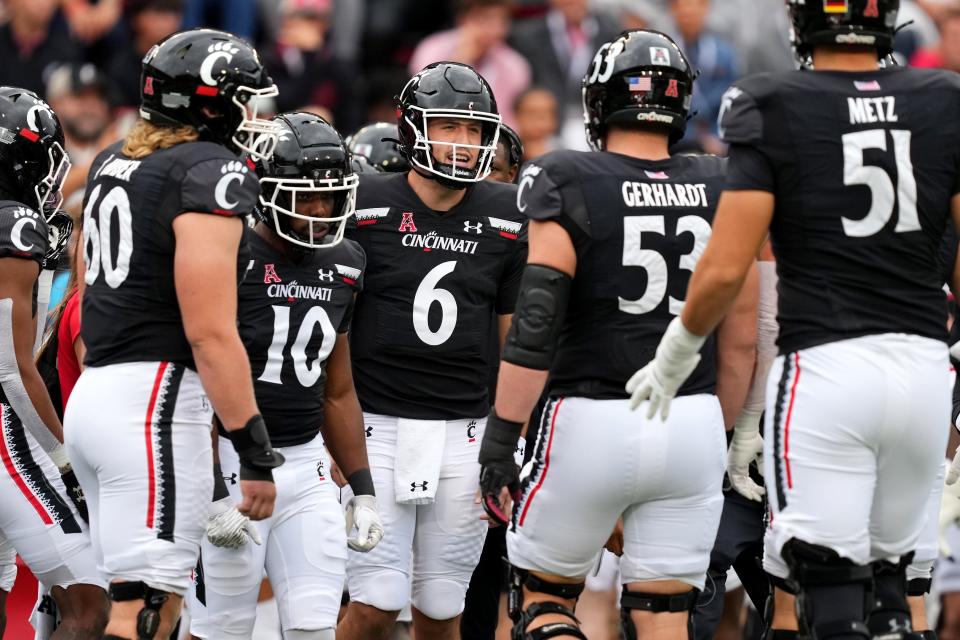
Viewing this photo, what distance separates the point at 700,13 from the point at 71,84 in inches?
187

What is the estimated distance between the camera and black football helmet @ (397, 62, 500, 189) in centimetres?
584

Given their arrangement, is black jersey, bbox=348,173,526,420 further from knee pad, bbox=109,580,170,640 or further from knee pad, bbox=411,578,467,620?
knee pad, bbox=109,580,170,640

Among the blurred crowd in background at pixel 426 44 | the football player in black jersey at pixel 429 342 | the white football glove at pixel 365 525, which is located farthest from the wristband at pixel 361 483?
the blurred crowd in background at pixel 426 44

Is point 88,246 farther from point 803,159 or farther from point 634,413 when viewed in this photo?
point 803,159

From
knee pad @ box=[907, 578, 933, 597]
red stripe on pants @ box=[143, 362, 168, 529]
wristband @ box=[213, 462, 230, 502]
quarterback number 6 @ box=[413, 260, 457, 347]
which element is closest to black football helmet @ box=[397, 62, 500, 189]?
quarterback number 6 @ box=[413, 260, 457, 347]

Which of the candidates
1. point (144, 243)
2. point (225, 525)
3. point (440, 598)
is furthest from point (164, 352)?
point (440, 598)

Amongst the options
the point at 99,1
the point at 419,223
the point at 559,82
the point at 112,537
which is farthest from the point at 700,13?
the point at 112,537

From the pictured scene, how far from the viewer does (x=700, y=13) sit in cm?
1149

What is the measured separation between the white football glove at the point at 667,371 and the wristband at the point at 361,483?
1.48 metres

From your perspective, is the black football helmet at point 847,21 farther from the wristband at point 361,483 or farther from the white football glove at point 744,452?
the wristband at point 361,483

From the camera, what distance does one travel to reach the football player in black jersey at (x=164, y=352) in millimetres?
4398

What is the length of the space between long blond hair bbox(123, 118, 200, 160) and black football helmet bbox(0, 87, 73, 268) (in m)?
1.08

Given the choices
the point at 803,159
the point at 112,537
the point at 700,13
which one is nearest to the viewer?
the point at 803,159

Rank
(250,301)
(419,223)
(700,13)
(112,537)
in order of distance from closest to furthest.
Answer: (112,537), (250,301), (419,223), (700,13)
